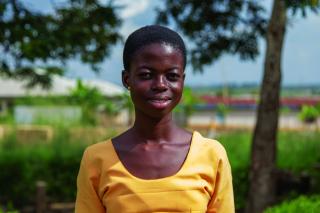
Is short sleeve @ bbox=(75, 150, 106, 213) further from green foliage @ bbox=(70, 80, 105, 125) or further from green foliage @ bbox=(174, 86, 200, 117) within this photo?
green foliage @ bbox=(70, 80, 105, 125)

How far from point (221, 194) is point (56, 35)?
7.05m

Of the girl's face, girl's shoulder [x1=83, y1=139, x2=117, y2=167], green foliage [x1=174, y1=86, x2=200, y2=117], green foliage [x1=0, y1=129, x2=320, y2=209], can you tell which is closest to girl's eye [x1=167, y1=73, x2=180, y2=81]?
the girl's face

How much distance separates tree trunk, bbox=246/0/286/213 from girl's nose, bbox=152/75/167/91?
21.3ft

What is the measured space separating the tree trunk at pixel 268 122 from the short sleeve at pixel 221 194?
6327 mm

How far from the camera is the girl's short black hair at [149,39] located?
251cm

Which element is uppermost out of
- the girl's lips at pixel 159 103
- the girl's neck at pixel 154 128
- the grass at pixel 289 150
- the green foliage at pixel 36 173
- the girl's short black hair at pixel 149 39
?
the girl's short black hair at pixel 149 39

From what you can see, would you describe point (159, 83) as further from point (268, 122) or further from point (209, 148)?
point (268, 122)

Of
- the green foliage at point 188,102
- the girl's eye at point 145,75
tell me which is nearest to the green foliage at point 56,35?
the girl's eye at point 145,75

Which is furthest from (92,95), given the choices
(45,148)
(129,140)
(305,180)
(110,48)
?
(129,140)

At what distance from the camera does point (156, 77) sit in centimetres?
246

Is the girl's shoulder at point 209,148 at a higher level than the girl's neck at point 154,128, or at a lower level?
lower

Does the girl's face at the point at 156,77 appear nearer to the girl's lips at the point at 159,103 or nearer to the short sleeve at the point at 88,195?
the girl's lips at the point at 159,103

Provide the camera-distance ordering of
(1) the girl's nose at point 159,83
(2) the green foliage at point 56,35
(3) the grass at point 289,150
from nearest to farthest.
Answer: (1) the girl's nose at point 159,83
(2) the green foliage at point 56,35
(3) the grass at point 289,150

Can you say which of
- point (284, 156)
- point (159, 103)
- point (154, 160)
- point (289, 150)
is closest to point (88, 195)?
point (154, 160)
